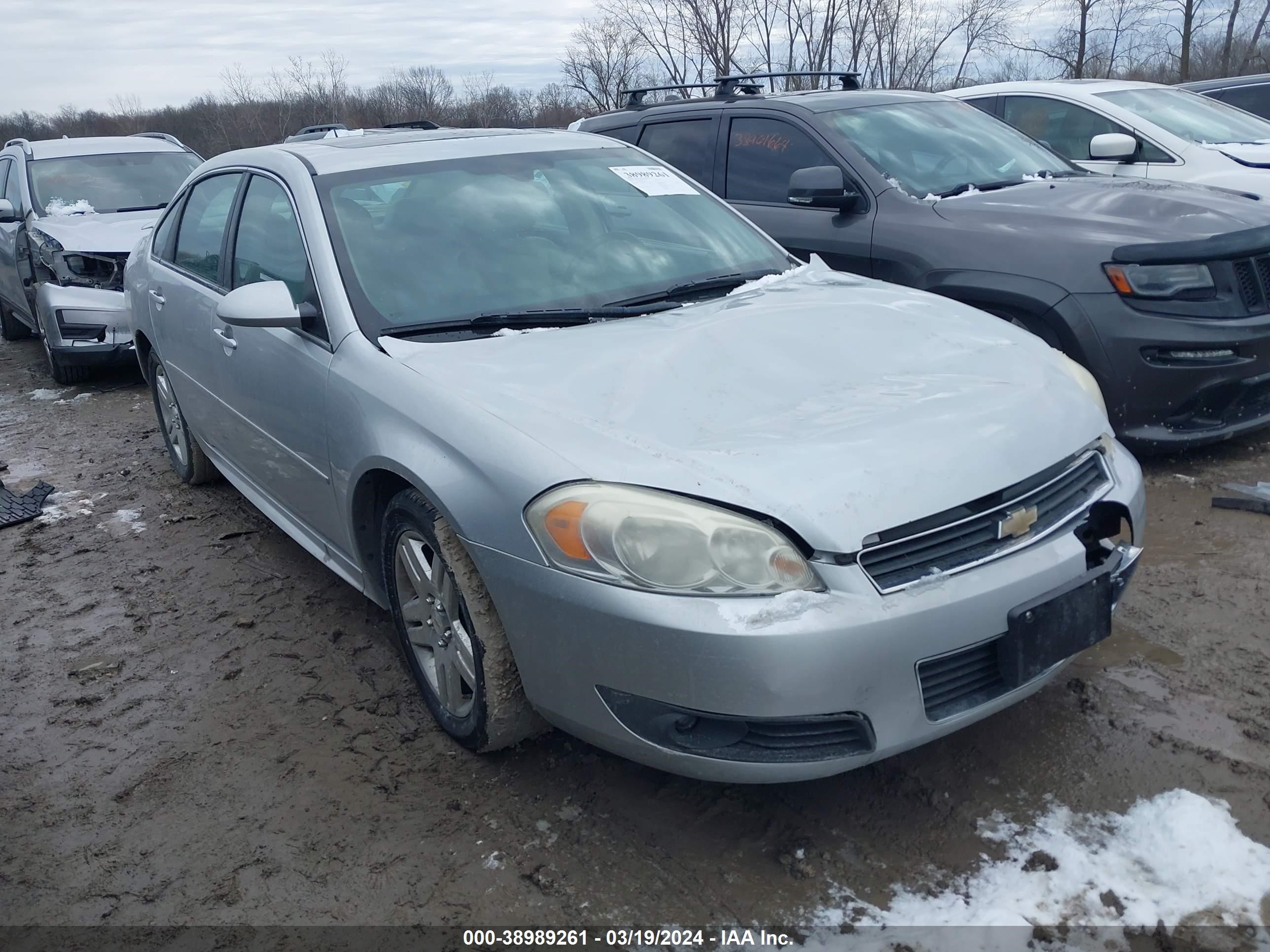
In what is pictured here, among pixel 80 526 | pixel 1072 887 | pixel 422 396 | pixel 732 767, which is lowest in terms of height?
pixel 80 526

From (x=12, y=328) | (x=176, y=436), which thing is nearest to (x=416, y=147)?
(x=176, y=436)

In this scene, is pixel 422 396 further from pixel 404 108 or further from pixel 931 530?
pixel 404 108

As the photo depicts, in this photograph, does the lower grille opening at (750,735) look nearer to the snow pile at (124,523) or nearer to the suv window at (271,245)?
the suv window at (271,245)

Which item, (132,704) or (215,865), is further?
(132,704)

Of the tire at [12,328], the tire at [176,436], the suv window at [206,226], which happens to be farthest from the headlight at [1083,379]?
the tire at [12,328]

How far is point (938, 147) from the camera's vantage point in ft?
18.0

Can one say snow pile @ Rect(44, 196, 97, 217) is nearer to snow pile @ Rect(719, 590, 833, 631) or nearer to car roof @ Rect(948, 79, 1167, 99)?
car roof @ Rect(948, 79, 1167, 99)

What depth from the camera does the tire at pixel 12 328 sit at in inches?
398

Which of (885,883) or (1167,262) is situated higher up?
(1167,262)

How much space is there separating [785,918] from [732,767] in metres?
0.34

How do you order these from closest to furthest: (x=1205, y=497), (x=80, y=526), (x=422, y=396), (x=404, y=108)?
(x=422, y=396)
(x=1205, y=497)
(x=80, y=526)
(x=404, y=108)

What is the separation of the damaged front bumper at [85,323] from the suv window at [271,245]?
4310 mm

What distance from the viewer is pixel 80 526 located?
198 inches

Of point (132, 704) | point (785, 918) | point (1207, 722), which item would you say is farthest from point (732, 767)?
point (132, 704)
